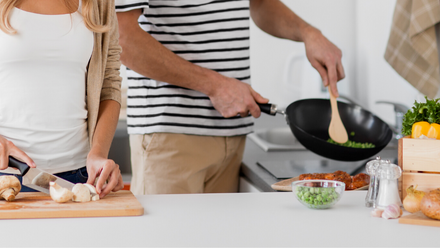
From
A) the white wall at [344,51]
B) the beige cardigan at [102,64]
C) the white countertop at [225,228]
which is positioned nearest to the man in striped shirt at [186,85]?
the beige cardigan at [102,64]

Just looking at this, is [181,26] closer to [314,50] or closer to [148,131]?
[148,131]

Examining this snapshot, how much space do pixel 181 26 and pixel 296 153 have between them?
2.07 feet

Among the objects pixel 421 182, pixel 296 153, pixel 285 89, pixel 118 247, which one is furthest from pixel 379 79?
pixel 118 247

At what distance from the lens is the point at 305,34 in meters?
1.56

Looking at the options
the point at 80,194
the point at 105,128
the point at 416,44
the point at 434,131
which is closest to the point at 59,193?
the point at 80,194

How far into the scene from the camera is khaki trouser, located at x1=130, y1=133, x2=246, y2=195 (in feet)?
4.57

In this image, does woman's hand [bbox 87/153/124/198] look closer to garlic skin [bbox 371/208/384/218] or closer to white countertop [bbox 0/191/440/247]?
white countertop [bbox 0/191/440/247]

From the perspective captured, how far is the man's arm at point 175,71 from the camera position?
1.29 m

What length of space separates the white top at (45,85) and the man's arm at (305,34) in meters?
0.72

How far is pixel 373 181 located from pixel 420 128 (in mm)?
128

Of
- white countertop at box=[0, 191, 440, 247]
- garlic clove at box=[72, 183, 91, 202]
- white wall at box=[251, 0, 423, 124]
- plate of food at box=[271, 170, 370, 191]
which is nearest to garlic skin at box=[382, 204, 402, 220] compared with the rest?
white countertop at box=[0, 191, 440, 247]

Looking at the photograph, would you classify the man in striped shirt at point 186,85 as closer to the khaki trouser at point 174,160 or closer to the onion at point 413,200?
the khaki trouser at point 174,160

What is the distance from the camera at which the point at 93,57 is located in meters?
1.13

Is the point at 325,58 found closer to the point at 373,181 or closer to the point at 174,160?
the point at 174,160
